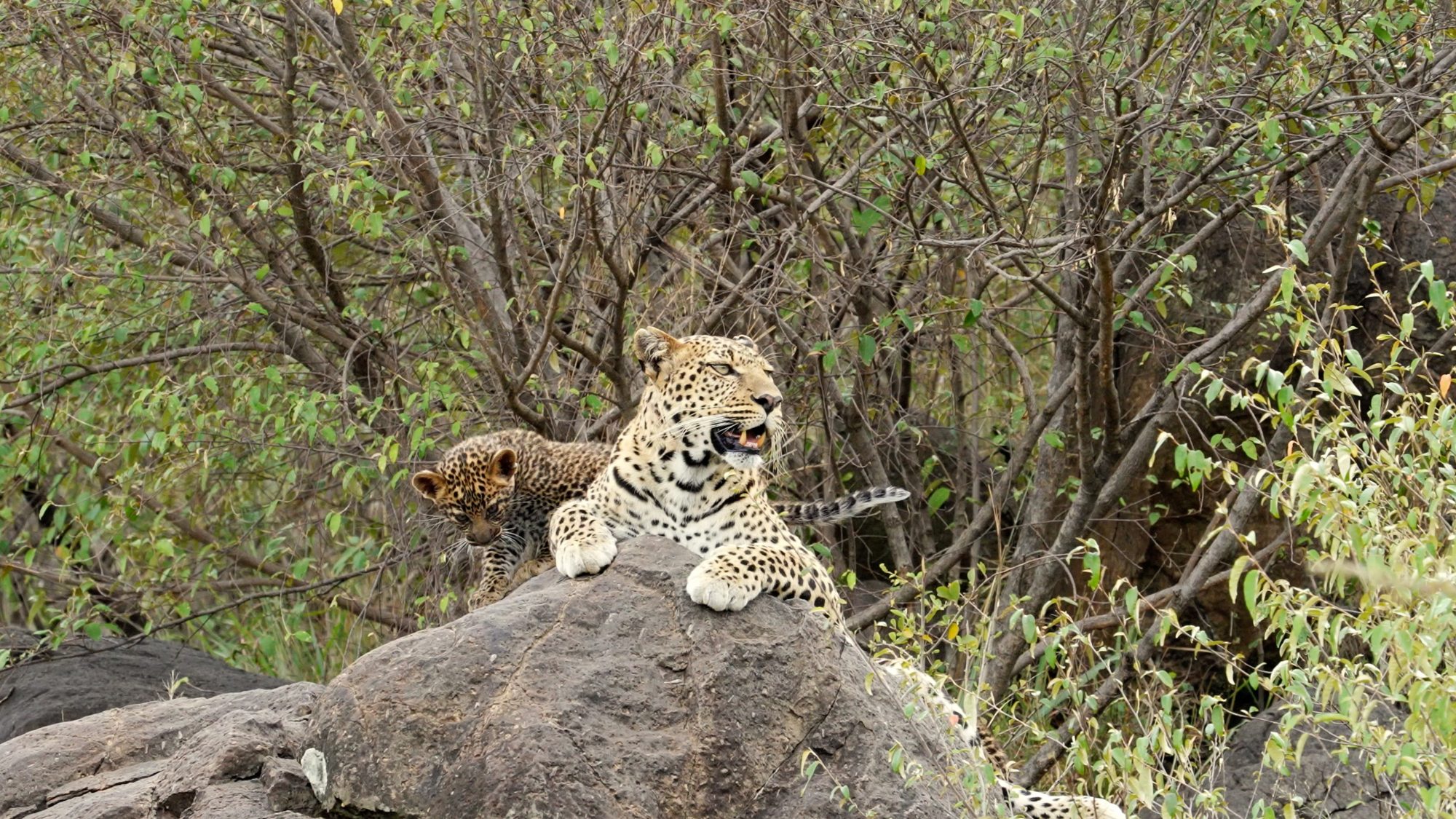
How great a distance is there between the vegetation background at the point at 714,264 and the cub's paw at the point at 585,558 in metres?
2.04

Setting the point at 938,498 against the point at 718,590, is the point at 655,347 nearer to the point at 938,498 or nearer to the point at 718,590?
the point at 718,590

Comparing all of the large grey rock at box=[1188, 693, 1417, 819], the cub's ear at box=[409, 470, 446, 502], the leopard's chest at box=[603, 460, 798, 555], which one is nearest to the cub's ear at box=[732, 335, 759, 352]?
the leopard's chest at box=[603, 460, 798, 555]

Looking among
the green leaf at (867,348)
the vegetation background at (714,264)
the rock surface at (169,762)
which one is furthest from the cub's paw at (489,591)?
the green leaf at (867,348)

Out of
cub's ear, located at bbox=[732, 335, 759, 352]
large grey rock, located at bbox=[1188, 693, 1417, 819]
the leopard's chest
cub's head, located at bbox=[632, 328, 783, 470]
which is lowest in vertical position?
large grey rock, located at bbox=[1188, 693, 1417, 819]

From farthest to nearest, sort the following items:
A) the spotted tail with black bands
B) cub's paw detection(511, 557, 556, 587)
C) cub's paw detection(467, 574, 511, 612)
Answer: cub's paw detection(511, 557, 556, 587), cub's paw detection(467, 574, 511, 612), the spotted tail with black bands

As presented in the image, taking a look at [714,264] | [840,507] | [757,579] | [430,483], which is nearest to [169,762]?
[757,579]

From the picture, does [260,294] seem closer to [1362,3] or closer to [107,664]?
[107,664]

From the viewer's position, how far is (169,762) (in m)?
6.67

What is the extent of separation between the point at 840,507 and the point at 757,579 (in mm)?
2308

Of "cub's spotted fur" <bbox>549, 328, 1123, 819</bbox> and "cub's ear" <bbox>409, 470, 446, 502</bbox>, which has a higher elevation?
"cub's spotted fur" <bbox>549, 328, 1123, 819</bbox>

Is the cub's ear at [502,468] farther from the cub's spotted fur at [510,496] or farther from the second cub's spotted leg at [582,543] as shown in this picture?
the second cub's spotted leg at [582,543]

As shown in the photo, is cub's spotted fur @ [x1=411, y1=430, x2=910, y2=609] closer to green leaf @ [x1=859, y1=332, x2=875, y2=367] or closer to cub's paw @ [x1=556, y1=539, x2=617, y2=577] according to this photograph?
green leaf @ [x1=859, y1=332, x2=875, y2=367]

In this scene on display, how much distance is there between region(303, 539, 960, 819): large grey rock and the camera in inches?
235

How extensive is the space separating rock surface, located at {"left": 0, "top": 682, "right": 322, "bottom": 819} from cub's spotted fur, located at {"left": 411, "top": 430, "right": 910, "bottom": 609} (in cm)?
179
